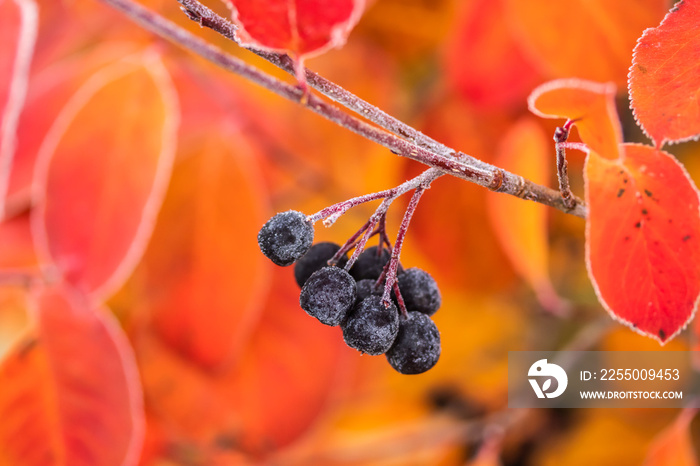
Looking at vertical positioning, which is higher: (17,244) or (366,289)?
(17,244)

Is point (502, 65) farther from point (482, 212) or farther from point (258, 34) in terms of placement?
point (258, 34)

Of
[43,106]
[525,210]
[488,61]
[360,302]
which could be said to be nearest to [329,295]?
[360,302]

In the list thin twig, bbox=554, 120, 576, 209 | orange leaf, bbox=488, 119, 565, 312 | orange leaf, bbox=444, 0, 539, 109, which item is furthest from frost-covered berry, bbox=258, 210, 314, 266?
orange leaf, bbox=444, 0, 539, 109

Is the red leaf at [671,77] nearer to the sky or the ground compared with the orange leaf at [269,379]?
nearer to the ground

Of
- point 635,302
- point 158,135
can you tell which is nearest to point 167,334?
point 158,135

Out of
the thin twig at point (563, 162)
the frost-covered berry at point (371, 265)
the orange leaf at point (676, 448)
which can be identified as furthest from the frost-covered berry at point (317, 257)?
the orange leaf at point (676, 448)

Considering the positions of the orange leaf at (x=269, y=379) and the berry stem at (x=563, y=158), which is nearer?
the berry stem at (x=563, y=158)

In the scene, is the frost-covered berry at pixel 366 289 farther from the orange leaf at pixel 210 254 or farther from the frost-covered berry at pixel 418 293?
the orange leaf at pixel 210 254

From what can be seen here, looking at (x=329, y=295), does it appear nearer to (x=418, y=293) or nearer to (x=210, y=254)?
(x=418, y=293)
